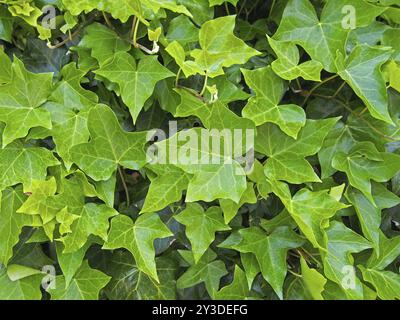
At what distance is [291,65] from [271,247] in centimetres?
32

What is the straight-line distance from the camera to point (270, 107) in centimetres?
86

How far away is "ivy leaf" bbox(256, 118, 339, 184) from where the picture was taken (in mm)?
857

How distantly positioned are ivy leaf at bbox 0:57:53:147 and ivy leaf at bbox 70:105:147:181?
0.25ft

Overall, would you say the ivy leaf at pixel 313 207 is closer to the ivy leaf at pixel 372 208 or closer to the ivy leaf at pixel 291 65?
the ivy leaf at pixel 372 208

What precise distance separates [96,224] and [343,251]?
43 centimetres

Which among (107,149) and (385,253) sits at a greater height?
(107,149)

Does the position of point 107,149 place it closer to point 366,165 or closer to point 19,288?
point 19,288

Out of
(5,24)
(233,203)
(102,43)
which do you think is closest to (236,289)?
(233,203)

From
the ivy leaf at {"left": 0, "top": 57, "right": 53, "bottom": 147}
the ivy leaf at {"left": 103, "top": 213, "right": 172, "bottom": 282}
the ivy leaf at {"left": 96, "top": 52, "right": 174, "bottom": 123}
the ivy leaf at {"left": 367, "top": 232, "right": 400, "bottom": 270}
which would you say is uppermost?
the ivy leaf at {"left": 96, "top": 52, "right": 174, "bottom": 123}

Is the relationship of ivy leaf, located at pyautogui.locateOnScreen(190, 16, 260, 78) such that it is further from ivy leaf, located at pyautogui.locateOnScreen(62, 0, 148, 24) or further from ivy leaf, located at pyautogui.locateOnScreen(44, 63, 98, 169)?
ivy leaf, located at pyautogui.locateOnScreen(44, 63, 98, 169)

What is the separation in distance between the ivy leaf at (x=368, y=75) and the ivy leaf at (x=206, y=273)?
39cm

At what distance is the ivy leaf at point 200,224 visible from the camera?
0.89 m

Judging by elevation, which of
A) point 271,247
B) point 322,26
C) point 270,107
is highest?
point 322,26

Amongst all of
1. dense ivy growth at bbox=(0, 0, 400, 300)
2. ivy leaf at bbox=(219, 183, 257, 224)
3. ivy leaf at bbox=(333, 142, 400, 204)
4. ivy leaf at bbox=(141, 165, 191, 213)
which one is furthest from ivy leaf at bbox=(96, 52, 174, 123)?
ivy leaf at bbox=(333, 142, 400, 204)
